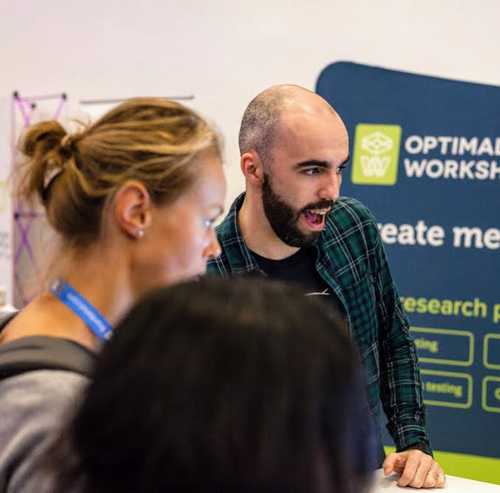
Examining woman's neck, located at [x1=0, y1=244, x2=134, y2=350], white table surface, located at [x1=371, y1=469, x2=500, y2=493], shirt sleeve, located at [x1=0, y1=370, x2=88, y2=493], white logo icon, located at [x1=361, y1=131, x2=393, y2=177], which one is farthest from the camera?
white logo icon, located at [x1=361, y1=131, x2=393, y2=177]

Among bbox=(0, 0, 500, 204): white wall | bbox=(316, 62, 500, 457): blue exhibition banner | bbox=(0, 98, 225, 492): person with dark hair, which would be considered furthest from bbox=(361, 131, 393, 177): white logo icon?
bbox=(0, 98, 225, 492): person with dark hair

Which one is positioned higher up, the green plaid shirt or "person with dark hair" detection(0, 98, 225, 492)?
"person with dark hair" detection(0, 98, 225, 492)

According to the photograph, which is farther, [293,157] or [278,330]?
[293,157]

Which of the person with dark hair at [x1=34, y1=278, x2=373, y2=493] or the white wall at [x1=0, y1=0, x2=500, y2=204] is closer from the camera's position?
the person with dark hair at [x1=34, y1=278, x2=373, y2=493]

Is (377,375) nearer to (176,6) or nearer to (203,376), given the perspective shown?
(203,376)

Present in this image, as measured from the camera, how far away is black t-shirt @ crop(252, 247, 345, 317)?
1990mm

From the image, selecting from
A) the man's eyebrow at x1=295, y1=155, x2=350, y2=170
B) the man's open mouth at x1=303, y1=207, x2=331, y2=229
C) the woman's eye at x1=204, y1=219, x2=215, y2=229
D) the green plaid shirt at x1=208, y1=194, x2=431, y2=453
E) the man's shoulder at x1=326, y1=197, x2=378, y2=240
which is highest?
the woman's eye at x1=204, y1=219, x2=215, y2=229

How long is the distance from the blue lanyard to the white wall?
256 cm

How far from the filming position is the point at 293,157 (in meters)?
2.03

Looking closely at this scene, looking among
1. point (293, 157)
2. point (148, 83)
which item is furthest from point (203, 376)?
point (148, 83)

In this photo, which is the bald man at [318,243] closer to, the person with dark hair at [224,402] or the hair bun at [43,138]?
the hair bun at [43,138]

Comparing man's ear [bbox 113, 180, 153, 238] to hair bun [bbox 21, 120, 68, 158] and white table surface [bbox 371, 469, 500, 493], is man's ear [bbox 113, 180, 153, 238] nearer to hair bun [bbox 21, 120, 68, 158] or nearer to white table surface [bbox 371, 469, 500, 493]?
hair bun [bbox 21, 120, 68, 158]

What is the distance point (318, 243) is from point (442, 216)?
1.41 m

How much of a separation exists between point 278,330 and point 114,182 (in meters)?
0.57
